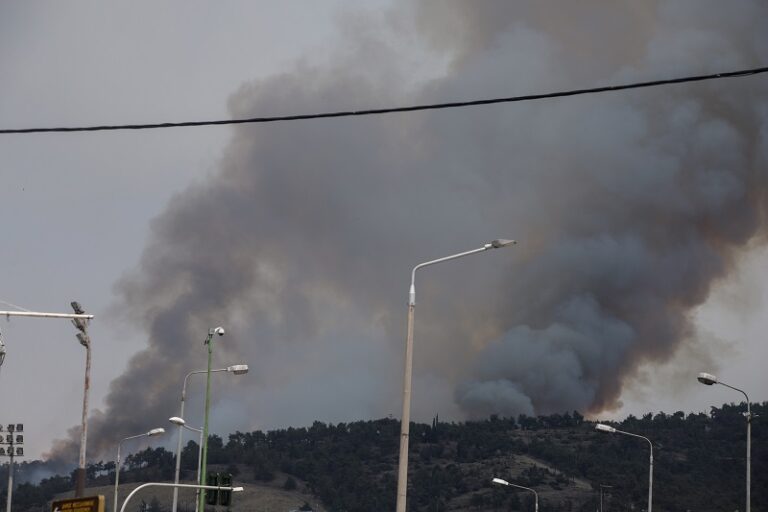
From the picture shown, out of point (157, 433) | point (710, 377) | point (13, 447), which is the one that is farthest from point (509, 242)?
point (13, 447)

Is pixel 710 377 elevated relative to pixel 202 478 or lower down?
elevated

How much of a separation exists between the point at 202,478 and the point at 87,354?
13.4 meters

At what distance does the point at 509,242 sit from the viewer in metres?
31.9

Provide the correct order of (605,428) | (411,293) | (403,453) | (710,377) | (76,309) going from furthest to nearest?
(605,428), (710,377), (76,309), (411,293), (403,453)

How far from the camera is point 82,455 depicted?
4269 cm

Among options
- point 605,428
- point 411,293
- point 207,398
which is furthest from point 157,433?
point 411,293

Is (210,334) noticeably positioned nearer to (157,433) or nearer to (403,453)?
(157,433)

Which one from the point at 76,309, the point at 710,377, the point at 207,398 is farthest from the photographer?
the point at 207,398

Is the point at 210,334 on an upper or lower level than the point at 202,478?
upper

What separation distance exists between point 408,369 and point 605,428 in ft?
115

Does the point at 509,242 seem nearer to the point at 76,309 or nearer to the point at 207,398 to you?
the point at 76,309

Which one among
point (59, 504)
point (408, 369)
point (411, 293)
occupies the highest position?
point (411, 293)

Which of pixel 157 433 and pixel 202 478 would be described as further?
pixel 157 433

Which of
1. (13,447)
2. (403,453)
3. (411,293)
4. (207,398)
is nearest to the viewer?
(403,453)
